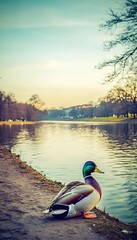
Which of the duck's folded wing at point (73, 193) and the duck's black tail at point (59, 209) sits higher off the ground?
the duck's folded wing at point (73, 193)

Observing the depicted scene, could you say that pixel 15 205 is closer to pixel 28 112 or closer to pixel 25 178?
pixel 25 178

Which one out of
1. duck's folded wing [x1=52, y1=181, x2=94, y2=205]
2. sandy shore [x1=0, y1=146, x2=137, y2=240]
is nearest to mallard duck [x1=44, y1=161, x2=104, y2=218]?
duck's folded wing [x1=52, y1=181, x2=94, y2=205]

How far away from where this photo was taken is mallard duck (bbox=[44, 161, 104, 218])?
547 centimetres

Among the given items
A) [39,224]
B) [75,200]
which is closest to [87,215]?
[75,200]

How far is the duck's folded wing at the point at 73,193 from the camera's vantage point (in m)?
5.46

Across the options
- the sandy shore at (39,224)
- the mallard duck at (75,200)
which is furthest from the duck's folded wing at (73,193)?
the sandy shore at (39,224)

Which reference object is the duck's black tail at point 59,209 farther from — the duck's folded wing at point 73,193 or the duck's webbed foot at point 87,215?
the duck's webbed foot at point 87,215

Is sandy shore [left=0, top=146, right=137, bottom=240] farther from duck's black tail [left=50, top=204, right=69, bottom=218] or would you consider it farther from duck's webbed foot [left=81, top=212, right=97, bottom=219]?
duck's black tail [left=50, top=204, right=69, bottom=218]

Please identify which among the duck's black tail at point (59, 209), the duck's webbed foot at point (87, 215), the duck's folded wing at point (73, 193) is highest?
the duck's folded wing at point (73, 193)

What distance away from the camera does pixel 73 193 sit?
5.57m

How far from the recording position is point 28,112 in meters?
121

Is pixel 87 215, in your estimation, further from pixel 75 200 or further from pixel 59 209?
pixel 59 209

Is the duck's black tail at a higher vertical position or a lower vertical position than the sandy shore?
higher

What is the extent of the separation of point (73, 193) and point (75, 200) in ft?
0.48
